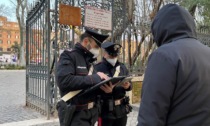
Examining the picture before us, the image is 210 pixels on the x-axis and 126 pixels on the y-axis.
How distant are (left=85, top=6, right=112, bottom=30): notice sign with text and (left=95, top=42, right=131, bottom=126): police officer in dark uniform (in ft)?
7.69

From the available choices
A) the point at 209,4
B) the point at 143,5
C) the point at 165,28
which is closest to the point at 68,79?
the point at 165,28

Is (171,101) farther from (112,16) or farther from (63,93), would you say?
(112,16)

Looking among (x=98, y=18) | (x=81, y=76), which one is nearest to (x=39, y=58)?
(x=98, y=18)

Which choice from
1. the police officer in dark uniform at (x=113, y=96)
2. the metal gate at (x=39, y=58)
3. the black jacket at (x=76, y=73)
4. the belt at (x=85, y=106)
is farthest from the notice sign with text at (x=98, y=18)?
the belt at (x=85, y=106)

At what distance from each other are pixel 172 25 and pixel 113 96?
7.22 feet

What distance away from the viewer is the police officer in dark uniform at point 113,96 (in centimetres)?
371

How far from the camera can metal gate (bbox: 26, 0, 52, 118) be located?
19.8ft

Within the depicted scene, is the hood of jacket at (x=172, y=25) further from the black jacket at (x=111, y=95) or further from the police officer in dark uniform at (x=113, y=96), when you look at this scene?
the black jacket at (x=111, y=95)

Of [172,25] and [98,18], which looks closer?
[172,25]

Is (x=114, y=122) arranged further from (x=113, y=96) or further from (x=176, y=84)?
(x=176, y=84)

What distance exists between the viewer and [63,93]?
3.16 metres

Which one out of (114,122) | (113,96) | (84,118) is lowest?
(114,122)

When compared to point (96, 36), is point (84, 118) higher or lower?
lower

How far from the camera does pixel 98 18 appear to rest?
6457 millimetres
